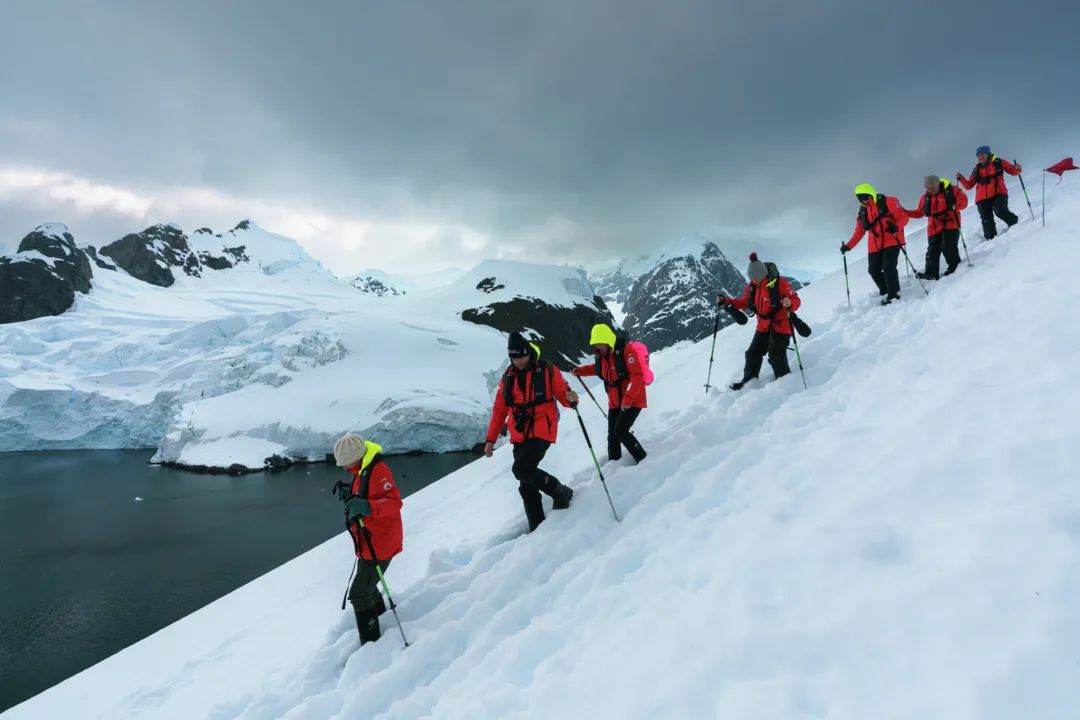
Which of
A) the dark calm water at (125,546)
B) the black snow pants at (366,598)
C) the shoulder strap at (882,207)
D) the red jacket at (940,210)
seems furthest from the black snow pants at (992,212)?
the dark calm water at (125,546)

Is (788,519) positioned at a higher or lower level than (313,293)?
lower

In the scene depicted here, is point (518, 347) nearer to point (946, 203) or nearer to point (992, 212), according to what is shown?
point (946, 203)

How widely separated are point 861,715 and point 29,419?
90.2 metres

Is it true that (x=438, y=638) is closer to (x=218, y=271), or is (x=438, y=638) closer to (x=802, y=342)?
(x=802, y=342)

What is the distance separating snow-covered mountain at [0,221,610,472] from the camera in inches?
2194

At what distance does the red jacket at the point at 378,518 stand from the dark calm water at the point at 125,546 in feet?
59.6

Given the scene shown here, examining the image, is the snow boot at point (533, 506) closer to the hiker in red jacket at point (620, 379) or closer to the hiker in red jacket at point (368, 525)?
the hiker in red jacket at point (620, 379)

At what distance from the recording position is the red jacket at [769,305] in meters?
7.88

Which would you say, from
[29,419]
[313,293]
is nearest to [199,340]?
[29,419]

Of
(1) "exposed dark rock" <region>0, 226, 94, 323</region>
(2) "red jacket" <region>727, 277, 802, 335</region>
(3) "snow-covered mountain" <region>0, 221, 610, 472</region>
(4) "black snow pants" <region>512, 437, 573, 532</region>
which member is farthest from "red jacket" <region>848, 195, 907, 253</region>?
(1) "exposed dark rock" <region>0, 226, 94, 323</region>

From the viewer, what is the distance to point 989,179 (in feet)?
38.9

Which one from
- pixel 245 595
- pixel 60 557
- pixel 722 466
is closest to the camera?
pixel 722 466

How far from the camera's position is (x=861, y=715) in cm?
247

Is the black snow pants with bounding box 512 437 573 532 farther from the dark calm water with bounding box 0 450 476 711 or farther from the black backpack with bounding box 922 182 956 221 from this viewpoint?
the dark calm water with bounding box 0 450 476 711
